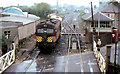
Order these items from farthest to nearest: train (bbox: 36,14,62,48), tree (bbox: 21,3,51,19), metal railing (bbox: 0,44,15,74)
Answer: tree (bbox: 21,3,51,19), train (bbox: 36,14,62,48), metal railing (bbox: 0,44,15,74)

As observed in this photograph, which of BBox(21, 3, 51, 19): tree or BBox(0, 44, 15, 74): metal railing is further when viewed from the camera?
BBox(21, 3, 51, 19): tree

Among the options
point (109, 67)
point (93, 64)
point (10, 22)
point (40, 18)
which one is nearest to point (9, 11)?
point (10, 22)

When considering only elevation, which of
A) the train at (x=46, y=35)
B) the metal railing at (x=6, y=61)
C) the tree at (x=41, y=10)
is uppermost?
the tree at (x=41, y=10)

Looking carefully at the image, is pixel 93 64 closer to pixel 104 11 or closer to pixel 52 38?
pixel 52 38

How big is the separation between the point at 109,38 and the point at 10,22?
22.7 feet

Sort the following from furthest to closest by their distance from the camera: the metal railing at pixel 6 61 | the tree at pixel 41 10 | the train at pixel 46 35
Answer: the tree at pixel 41 10
the train at pixel 46 35
the metal railing at pixel 6 61

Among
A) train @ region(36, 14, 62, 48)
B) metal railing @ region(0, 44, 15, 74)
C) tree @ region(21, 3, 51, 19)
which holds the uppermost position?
tree @ region(21, 3, 51, 19)

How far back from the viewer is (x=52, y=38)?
9914 mm

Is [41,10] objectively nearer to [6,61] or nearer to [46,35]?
[46,35]

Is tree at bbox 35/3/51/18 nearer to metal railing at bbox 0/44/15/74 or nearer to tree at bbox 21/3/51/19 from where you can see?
tree at bbox 21/3/51/19

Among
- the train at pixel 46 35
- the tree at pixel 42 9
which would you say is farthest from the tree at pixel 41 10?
the train at pixel 46 35

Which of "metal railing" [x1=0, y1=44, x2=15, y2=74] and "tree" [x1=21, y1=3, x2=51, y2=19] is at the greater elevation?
"tree" [x1=21, y1=3, x2=51, y2=19]

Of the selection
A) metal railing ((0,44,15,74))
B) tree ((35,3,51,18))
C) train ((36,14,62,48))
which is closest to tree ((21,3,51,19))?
tree ((35,3,51,18))

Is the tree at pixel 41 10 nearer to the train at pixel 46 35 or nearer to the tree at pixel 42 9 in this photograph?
the tree at pixel 42 9
